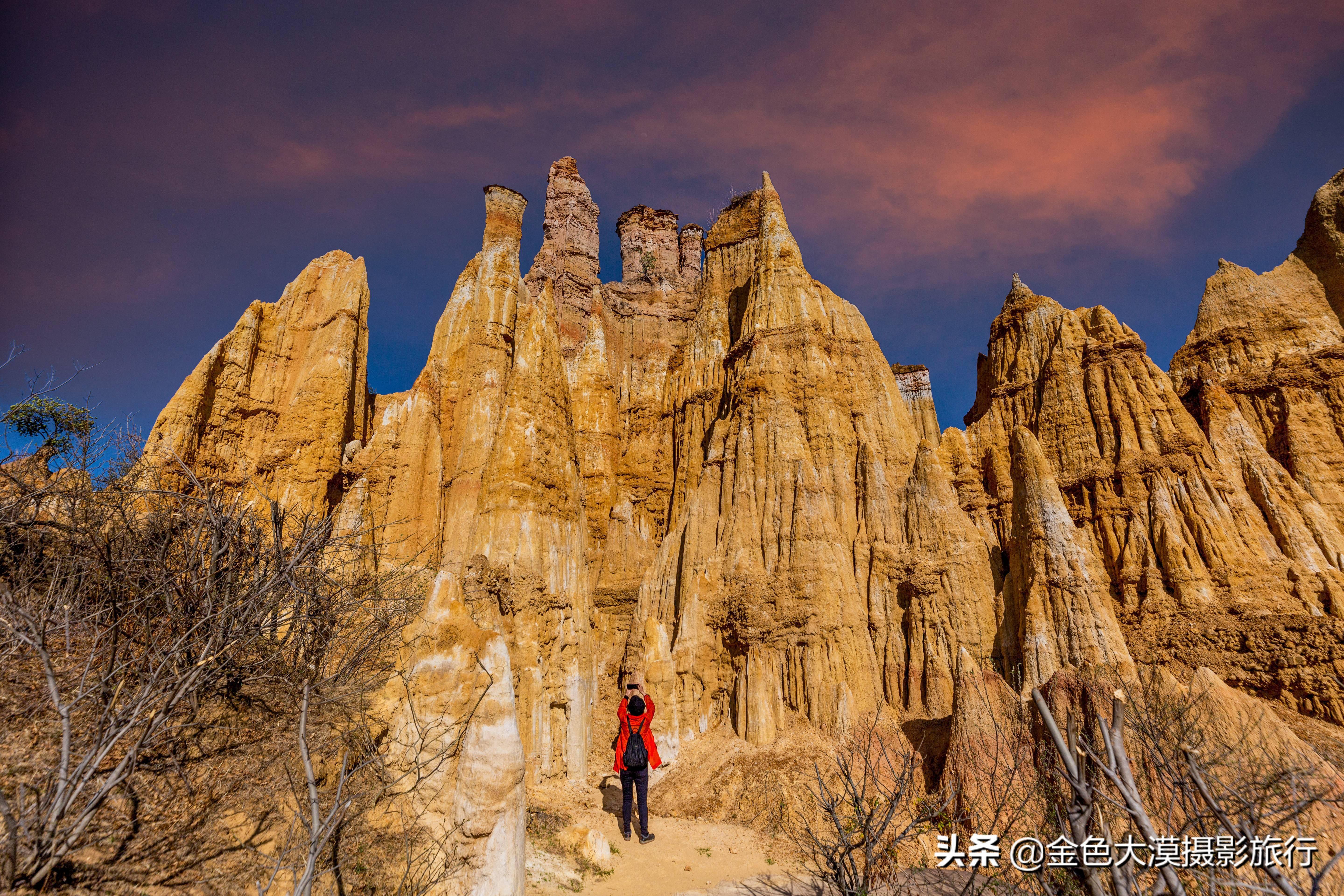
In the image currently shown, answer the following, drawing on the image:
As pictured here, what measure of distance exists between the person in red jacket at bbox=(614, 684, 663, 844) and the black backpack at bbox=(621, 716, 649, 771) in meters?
0.02

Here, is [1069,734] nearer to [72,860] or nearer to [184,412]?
[72,860]

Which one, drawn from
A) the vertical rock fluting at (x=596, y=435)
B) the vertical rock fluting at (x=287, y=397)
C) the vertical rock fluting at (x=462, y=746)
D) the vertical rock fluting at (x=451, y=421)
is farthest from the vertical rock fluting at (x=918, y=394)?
the vertical rock fluting at (x=462, y=746)

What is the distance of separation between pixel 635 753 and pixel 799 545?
42.3 ft

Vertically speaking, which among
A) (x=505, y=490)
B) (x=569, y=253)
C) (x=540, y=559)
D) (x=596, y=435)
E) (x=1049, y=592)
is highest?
(x=569, y=253)

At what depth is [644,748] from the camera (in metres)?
11.4

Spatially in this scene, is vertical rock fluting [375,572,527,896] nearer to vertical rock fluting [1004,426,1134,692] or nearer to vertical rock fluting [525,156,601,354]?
vertical rock fluting [1004,426,1134,692]

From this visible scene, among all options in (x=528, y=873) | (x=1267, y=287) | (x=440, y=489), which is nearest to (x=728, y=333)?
(x=440, y=489)

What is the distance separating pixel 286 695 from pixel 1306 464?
102ft

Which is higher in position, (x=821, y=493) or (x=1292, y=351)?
(x=1292, y=351)

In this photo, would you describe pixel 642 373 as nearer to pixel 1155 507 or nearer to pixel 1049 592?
pixel 1049 592

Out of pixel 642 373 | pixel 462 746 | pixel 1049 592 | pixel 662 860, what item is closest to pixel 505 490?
pixel 662 860

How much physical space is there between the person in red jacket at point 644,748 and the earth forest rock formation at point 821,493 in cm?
Answer: 446

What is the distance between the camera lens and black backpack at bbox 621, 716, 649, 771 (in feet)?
37.2

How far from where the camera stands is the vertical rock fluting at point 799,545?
829 inches
